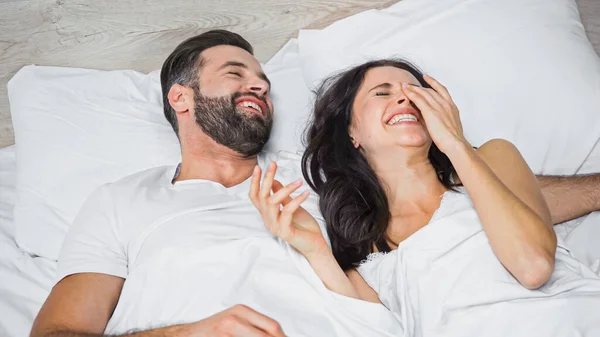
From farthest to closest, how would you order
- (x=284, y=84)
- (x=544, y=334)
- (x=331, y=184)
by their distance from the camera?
(x=284, y=84), (x=331, y=184), (x=544, y=334)

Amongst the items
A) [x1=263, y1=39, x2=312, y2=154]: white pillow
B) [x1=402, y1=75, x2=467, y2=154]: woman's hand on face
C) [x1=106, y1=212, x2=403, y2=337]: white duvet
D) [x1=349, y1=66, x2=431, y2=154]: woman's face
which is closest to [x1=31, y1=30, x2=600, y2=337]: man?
[x1=106, y1=212, x2=403, y2=337]: white duvet

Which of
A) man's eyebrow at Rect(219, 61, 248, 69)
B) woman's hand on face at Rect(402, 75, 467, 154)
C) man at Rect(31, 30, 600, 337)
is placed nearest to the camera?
man at Rect(31, 30, 600, 337)

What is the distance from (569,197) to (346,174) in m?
0.59

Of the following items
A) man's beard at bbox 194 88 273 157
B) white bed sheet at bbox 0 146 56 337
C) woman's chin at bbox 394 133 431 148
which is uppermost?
woman's chin at bbox 394 133 431 148

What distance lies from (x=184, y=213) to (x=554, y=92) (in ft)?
3.73

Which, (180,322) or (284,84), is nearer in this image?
(180,322)

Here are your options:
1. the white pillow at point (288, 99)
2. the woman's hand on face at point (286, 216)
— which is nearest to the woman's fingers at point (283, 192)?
the woman's hand on face at point (286, 216)

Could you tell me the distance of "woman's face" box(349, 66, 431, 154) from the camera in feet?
5.82

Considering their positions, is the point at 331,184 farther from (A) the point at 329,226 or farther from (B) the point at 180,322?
(B) the point at 180,322

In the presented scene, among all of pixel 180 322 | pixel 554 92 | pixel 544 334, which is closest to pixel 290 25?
pixel 554 92

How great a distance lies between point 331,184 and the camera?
191 centimetres

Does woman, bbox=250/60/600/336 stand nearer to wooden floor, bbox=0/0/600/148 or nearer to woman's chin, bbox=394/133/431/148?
woman's chin, bbox=394/133/431/148

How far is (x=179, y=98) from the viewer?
2.11m

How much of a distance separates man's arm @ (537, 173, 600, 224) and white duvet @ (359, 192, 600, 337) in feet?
0.70
